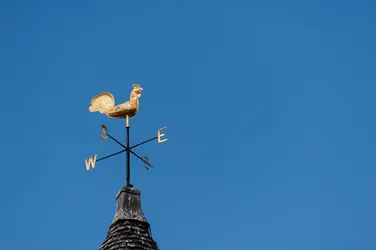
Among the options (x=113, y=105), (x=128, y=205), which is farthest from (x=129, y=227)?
(x=113, y=105)

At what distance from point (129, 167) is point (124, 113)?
3.90 ft

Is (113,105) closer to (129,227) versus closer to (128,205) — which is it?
(128,205)

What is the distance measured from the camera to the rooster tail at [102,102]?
596 inches

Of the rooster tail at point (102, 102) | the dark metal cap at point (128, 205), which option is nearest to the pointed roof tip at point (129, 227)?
the dark metal cap at point (128, 205)

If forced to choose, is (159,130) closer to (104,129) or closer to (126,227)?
(104,129)

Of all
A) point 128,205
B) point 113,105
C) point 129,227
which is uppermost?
point 113,105

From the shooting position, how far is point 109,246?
13.4 metres

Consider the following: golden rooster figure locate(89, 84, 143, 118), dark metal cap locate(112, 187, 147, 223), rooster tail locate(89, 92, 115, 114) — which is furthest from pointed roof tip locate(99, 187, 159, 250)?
rooster tail locate(89, 92, 115, 114)

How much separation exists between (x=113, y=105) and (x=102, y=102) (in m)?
0.28

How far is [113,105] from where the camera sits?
1511cm

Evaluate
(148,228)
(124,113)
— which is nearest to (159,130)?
(124,113)

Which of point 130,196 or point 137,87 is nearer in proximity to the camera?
point 130,196

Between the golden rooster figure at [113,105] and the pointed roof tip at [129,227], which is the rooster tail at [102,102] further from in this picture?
the pointed roof tip at [129,227]

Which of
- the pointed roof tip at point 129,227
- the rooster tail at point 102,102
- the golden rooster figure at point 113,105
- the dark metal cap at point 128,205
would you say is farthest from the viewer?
the rooster tail at point 102,102
